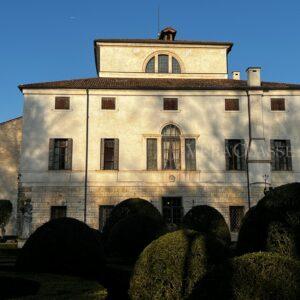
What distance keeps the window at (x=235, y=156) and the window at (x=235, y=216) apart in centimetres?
236

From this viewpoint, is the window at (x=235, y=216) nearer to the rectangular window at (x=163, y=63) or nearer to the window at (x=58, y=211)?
the window at (x=58, y=211)

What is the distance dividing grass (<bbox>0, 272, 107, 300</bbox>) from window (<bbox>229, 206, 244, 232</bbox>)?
18.7 meters

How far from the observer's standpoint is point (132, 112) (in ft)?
94.0

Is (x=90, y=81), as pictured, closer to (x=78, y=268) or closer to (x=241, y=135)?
(x=241, y=135)

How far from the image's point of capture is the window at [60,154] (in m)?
27.5

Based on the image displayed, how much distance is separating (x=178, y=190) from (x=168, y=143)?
2968 millimetres

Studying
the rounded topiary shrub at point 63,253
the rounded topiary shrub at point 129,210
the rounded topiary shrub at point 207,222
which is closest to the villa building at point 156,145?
the rounded topiary shrub at point 129,210

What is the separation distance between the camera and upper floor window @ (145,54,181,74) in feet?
109

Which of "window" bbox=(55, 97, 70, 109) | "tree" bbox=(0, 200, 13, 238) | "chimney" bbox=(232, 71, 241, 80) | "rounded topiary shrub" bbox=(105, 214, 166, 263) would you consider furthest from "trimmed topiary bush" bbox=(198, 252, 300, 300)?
"chimney" bbox=(232, 71, 241, 80)

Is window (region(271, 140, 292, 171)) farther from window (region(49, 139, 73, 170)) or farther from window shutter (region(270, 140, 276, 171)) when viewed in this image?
window (region(49, 139, 73, 170))

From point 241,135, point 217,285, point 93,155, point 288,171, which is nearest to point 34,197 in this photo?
point 93,155

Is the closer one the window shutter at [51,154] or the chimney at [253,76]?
the window shutter at [51,154]

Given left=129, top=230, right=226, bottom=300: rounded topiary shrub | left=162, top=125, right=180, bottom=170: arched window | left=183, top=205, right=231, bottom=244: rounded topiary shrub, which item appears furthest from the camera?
left=162, top=125, right=180, bottom=170: arched window

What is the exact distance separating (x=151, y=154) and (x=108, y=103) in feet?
13.7
